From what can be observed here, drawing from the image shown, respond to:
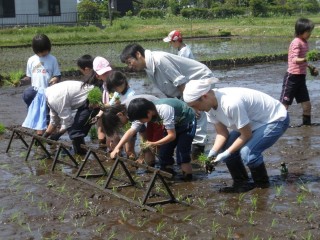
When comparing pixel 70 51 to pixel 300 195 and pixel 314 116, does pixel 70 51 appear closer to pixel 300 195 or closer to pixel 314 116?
pixel 314 116

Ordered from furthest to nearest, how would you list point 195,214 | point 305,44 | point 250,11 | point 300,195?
Answer: 1. point 250,11
2. point 305,44
3. point 300,195
4. point 195,214

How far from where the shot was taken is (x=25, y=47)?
28906 millimetres

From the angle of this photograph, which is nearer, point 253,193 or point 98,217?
point 98,217

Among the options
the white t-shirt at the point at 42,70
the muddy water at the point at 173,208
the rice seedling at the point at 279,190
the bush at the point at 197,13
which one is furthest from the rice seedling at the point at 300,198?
the bush at the point at 197,13

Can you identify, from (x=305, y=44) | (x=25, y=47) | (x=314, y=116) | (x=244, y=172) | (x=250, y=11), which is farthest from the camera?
(x=250, y=11)

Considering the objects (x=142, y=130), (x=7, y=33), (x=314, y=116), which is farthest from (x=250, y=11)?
(x=142, y=130)

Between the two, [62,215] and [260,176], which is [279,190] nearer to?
[260,176]

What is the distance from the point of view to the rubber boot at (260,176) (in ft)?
20.3

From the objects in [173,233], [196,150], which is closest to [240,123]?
[173,233]

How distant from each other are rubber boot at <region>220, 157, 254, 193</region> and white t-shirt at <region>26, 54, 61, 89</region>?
11.2ft

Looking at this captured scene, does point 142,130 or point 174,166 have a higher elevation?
point 142,130

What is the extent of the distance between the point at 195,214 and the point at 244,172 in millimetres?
1161

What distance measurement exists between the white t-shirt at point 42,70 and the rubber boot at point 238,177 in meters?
3.42

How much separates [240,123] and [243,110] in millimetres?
126
